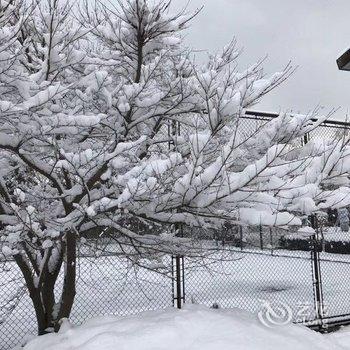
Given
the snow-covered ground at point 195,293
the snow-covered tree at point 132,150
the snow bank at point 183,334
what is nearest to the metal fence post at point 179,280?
the snow-covered ground at point 195,293

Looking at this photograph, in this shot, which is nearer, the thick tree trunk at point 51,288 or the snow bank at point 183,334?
the snow bank at point 183,334

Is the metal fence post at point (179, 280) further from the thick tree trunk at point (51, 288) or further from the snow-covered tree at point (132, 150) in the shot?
the thick tree trunk at point (51, 288)

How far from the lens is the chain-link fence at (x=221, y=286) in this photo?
4.61m

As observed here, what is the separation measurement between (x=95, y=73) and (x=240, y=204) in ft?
4.93

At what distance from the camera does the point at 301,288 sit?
9.30 m

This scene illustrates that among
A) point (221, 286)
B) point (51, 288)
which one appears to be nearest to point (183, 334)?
point (51, 288)

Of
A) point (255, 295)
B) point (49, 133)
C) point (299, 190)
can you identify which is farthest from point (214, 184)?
point (255, 295)

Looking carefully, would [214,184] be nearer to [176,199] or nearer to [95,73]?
[176,199]

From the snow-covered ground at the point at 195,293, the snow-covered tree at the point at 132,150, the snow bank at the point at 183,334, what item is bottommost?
the snow-covered ground at the point at 195,293

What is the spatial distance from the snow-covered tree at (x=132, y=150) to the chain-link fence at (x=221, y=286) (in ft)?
1.18

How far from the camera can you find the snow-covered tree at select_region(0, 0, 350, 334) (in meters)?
3.01

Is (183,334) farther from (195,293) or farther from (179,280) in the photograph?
(195,293)

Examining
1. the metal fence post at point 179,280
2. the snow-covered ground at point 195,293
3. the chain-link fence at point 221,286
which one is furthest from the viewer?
the snow-covered ground at point 195,293

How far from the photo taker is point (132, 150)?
369 centimetres
